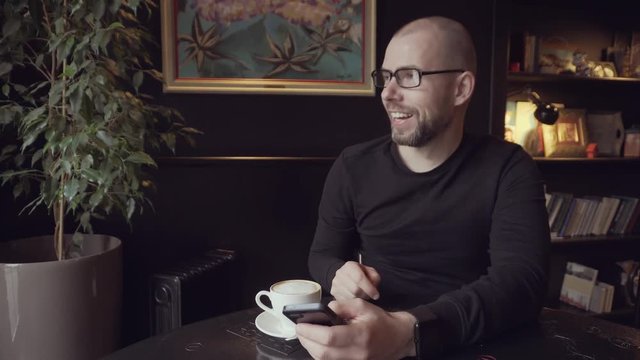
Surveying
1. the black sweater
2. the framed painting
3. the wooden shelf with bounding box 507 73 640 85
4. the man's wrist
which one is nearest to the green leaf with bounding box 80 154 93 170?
the black sweater

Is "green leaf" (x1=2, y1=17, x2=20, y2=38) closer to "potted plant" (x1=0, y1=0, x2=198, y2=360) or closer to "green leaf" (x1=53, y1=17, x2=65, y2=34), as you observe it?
"potted plant" (x1=0, y1=0, x2=198, y2=360)

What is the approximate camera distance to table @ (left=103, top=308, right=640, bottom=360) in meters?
0.98

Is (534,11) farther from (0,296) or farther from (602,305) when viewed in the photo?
(0,296)

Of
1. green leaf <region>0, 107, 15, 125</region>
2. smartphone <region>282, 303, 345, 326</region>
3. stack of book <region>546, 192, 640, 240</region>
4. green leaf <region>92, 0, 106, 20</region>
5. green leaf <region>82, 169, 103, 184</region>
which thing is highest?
green leaf <region>92, 0, 106, 20</region>

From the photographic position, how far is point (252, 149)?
2.62 metres

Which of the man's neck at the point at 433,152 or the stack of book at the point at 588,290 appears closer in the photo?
the man's neck at the point at 433,152

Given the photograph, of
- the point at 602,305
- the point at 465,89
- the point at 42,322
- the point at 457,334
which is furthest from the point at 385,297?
the point at 602,305

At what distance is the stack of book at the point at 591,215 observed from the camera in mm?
2939

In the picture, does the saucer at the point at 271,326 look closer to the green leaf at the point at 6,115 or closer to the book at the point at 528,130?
the green leaf at the point at 6,115

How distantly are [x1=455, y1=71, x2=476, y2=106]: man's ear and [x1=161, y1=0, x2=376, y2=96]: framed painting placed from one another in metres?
1.07

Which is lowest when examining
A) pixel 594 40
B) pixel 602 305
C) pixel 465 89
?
pixel 602 305

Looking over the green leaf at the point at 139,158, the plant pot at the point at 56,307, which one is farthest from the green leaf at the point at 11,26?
the plant pot at the point at 56,307

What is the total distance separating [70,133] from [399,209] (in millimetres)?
1190

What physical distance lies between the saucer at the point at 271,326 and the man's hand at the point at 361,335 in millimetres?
116
